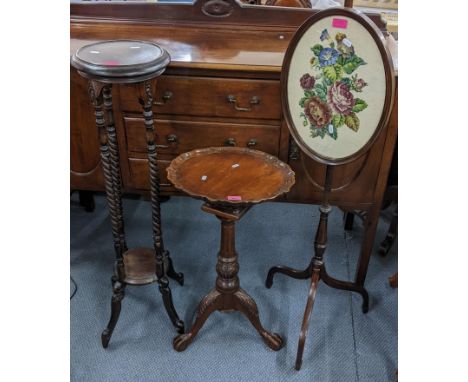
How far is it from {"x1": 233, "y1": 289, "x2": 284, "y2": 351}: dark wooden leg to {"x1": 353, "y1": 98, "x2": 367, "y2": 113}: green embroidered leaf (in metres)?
0.80

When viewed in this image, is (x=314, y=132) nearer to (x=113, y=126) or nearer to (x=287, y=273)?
(x=113, y=126)

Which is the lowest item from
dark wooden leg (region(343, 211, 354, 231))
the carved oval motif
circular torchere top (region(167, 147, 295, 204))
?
dark wooden leg (region(343, 211, 354, 231))

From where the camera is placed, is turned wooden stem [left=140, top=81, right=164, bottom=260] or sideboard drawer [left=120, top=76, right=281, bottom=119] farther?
sideboard drawer [left=120, top=76, right=281, bottom=119]

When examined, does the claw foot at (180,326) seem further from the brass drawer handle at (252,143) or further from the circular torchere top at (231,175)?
the brass drawer handle at (252,143)

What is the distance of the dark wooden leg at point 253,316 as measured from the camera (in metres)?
1.73

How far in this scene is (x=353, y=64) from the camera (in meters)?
1.32

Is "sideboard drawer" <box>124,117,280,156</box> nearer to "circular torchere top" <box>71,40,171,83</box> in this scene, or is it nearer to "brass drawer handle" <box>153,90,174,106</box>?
"brass drawer handle" <box>153,90,174,106</box>

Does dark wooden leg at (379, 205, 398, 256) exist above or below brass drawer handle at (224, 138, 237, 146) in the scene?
below

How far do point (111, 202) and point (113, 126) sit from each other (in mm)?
253

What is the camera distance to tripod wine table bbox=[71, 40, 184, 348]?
4.22ft

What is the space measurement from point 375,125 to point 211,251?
3.77ft

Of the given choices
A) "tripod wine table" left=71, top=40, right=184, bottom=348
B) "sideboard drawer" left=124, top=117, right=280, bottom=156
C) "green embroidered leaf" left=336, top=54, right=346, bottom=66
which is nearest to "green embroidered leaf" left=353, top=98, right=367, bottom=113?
"green embroidered leaf" left=336, top=54, right=346, bottom=66

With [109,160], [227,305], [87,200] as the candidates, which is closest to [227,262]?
[227,305]

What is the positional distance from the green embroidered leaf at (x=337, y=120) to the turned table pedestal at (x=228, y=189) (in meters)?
0.21
